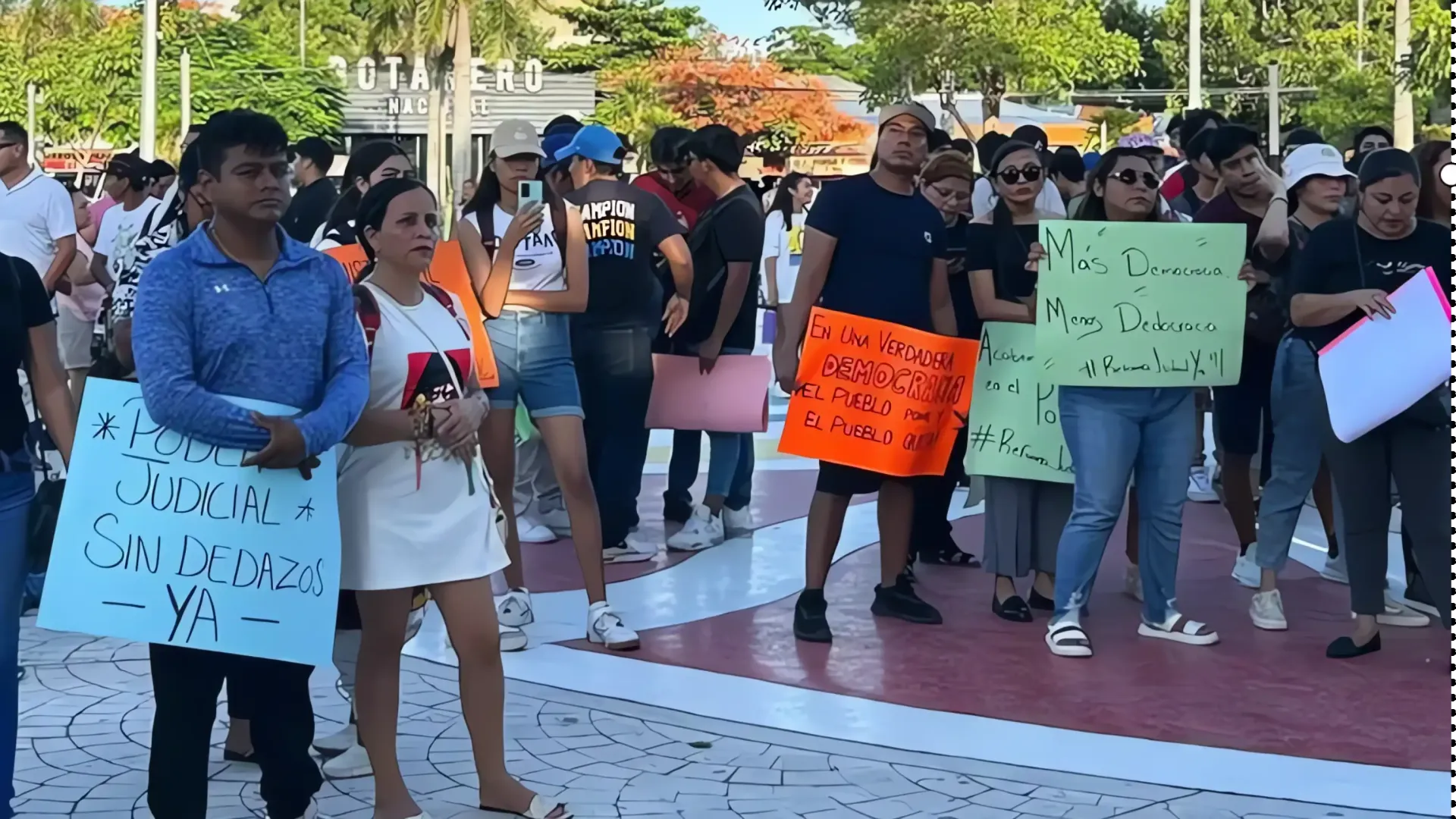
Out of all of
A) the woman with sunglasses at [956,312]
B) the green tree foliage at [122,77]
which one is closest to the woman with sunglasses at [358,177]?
the woman with sunglasses at [956,312]

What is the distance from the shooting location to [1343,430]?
20.1 feet

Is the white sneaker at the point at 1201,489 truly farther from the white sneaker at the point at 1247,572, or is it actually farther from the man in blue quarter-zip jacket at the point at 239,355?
the man in blue quarter-zip jacket at the point at 239,355

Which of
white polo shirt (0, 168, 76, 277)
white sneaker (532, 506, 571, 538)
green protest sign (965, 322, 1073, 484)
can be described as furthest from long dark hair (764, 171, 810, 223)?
green protest sign (965, 322, 1073, 484)

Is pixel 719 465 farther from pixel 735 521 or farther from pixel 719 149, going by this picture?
pixel 719 149

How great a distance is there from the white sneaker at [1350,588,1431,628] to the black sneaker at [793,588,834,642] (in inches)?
87.5

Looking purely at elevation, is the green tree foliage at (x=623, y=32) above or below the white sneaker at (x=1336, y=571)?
above

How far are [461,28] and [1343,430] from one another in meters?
36.6

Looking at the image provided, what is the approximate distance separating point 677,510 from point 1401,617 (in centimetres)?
386

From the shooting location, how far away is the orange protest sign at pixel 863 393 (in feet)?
22.3

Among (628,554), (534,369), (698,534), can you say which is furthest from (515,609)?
(698,534)

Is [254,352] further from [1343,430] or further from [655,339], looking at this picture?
[655,339]

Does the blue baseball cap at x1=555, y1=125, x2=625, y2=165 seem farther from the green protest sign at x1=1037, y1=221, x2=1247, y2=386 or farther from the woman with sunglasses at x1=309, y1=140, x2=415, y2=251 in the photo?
the green protest sign at x1=1037, y1=221, x2=1247, y2=386

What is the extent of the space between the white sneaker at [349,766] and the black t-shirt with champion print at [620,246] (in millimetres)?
3337

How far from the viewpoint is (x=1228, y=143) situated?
24.8ft
